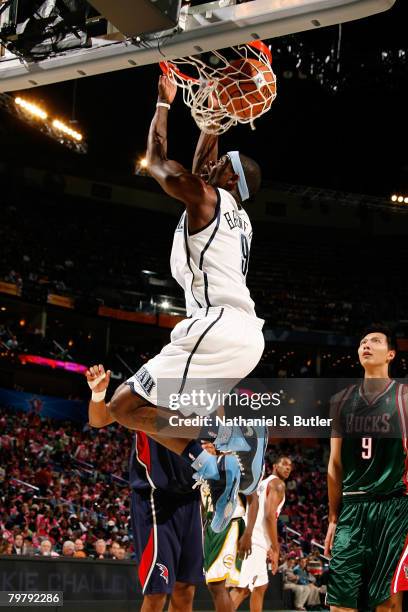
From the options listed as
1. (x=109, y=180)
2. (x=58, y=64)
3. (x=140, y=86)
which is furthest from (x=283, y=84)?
(x=58, y=64)

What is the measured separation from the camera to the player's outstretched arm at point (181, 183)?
4.22m

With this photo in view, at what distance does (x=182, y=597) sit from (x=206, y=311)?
188cm

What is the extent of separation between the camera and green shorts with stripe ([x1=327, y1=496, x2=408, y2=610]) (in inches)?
183

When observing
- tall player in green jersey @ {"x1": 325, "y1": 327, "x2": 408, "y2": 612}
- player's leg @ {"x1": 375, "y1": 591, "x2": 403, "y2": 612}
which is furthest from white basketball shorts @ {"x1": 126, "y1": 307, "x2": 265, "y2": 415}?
player's leg @ {"x1": 375, "y1": 591, "x2": 403, "y2": 612}

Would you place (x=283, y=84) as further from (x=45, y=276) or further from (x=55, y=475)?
(x=55, y=475)

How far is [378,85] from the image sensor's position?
2105 cm

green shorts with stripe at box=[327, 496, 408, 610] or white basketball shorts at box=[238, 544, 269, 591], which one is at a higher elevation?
green shorts with stripe at box=[327, 496, 408, 610]

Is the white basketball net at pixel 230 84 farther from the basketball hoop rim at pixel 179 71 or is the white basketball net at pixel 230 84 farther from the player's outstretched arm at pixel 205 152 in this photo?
the player's outstretched arm at pixel 205 152

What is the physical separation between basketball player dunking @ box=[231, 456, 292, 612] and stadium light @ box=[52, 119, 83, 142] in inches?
845

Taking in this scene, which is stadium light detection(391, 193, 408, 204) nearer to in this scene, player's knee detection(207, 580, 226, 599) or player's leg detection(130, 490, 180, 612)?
player's knee detection(207, 580, 226, 599)

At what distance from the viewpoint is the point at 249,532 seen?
6.73 m

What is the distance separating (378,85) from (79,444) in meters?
12.1

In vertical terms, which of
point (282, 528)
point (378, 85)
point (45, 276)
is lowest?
point (282, 528)

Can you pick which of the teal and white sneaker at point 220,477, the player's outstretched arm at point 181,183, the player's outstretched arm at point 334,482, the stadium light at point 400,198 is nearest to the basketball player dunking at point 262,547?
the player's outstretched arm at point 334,482
